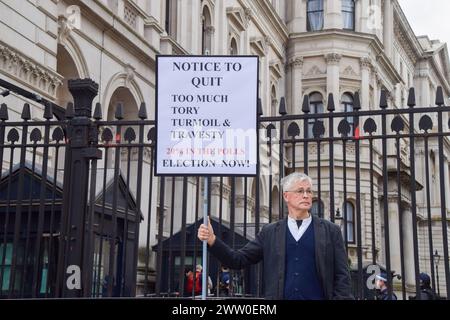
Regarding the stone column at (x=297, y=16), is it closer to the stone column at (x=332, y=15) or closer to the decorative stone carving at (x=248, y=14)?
the stone column at (x=332, y=15)

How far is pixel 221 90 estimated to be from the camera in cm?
600

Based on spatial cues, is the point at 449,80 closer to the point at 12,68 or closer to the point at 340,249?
the point at 12,68

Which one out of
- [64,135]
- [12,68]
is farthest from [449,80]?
[64,135]

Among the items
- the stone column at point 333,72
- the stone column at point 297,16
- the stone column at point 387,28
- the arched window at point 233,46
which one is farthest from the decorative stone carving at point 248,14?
the stone column at point 387,28

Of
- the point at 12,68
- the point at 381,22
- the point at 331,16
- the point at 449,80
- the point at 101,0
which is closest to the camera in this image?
the point at 12,68

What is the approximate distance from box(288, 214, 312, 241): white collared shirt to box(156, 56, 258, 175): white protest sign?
0.94 meters

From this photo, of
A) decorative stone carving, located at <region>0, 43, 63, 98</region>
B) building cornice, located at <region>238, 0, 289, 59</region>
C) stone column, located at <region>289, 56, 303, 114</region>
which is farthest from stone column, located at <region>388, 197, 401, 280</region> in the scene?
decorative stone carving, located at <region>0, 43, 63, 98</region>

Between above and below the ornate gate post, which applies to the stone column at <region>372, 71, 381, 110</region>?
above

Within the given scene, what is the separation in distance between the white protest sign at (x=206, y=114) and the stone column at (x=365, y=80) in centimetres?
3026

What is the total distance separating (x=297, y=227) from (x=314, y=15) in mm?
32818

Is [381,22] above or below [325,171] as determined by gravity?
above

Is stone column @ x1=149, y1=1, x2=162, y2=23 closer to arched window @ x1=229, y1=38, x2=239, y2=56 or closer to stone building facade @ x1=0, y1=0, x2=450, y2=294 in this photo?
stone building facade @ x1=0, y1=0, x2=450, y2=294

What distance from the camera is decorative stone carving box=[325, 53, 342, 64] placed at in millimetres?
35094
